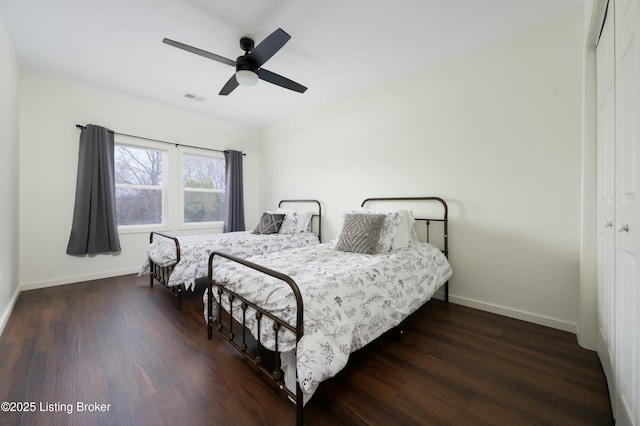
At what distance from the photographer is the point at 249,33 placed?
2246mm

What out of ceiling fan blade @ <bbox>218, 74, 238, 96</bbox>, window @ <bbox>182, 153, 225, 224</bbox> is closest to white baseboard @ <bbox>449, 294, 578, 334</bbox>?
ceiling fan blade @ <bbox>218, 74, 238, 96</bbox>

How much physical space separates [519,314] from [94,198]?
4900 mm

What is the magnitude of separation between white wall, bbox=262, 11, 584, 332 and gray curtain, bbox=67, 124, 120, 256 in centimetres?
343

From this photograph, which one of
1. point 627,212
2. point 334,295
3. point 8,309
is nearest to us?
point 627,212

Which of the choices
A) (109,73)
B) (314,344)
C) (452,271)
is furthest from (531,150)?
(109,73)

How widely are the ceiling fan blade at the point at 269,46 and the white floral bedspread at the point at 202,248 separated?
1917 mm

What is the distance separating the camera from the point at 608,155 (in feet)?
4.57

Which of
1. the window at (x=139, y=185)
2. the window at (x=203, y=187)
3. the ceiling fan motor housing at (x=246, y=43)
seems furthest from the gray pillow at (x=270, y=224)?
the ceiling fan motor housing at (x=246, y=43)

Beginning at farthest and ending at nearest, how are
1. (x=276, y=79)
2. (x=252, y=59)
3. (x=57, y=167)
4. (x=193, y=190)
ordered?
1. (x=193, y=190)
2. (x=57, y=167)
3. (x=276, y=79)
4. (x=252, y=59)

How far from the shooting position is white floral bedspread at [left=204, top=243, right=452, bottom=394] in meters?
1.17

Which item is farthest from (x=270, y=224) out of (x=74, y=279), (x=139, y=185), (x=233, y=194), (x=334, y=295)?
(x=74, y=279)

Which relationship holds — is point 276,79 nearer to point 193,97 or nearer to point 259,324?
point 193,97

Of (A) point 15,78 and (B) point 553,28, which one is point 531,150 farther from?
(A) point 15,78

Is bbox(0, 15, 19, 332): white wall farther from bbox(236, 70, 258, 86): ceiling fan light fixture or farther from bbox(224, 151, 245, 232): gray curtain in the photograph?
bbox(224, 151, 245, 232): gray curtain
